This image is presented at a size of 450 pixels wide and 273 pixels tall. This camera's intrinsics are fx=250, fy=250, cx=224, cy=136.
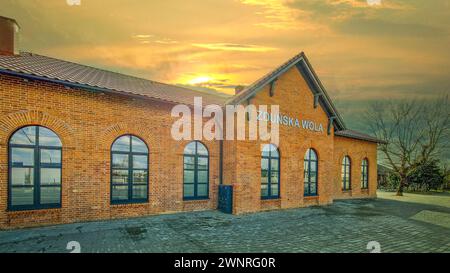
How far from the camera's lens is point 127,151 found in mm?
9461

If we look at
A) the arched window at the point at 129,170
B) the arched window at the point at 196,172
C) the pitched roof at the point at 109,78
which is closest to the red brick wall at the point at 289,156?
the pitched roof at the point at 109,78

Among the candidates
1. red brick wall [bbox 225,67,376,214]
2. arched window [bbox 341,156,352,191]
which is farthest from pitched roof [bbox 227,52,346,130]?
arched window [bbox 341,156,352,191]

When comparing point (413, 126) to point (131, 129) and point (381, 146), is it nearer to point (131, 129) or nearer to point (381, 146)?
point (381, 146)

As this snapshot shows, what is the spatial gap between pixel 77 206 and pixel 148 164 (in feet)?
8.91

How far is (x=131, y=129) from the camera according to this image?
9.45 m

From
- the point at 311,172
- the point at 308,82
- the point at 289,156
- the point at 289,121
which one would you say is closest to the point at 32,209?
the point at 289,156

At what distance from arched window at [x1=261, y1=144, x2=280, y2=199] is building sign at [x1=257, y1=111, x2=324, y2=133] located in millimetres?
1256

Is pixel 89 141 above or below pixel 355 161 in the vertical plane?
above

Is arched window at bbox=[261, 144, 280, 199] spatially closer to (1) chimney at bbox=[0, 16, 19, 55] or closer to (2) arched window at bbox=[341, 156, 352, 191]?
(2) arched window at bbox=[341, 156, 352, 191]

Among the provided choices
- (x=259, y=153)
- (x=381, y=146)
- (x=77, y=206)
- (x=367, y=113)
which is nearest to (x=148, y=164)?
(x=77, y=206)

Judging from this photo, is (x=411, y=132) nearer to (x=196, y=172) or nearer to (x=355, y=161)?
(x=355, y=161)

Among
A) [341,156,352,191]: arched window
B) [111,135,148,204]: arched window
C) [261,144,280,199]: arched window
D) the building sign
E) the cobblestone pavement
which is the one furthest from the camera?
[341,156,352,191]: arched window

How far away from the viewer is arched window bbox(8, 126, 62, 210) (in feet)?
24.8

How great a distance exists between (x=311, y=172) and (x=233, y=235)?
7.82 metres
